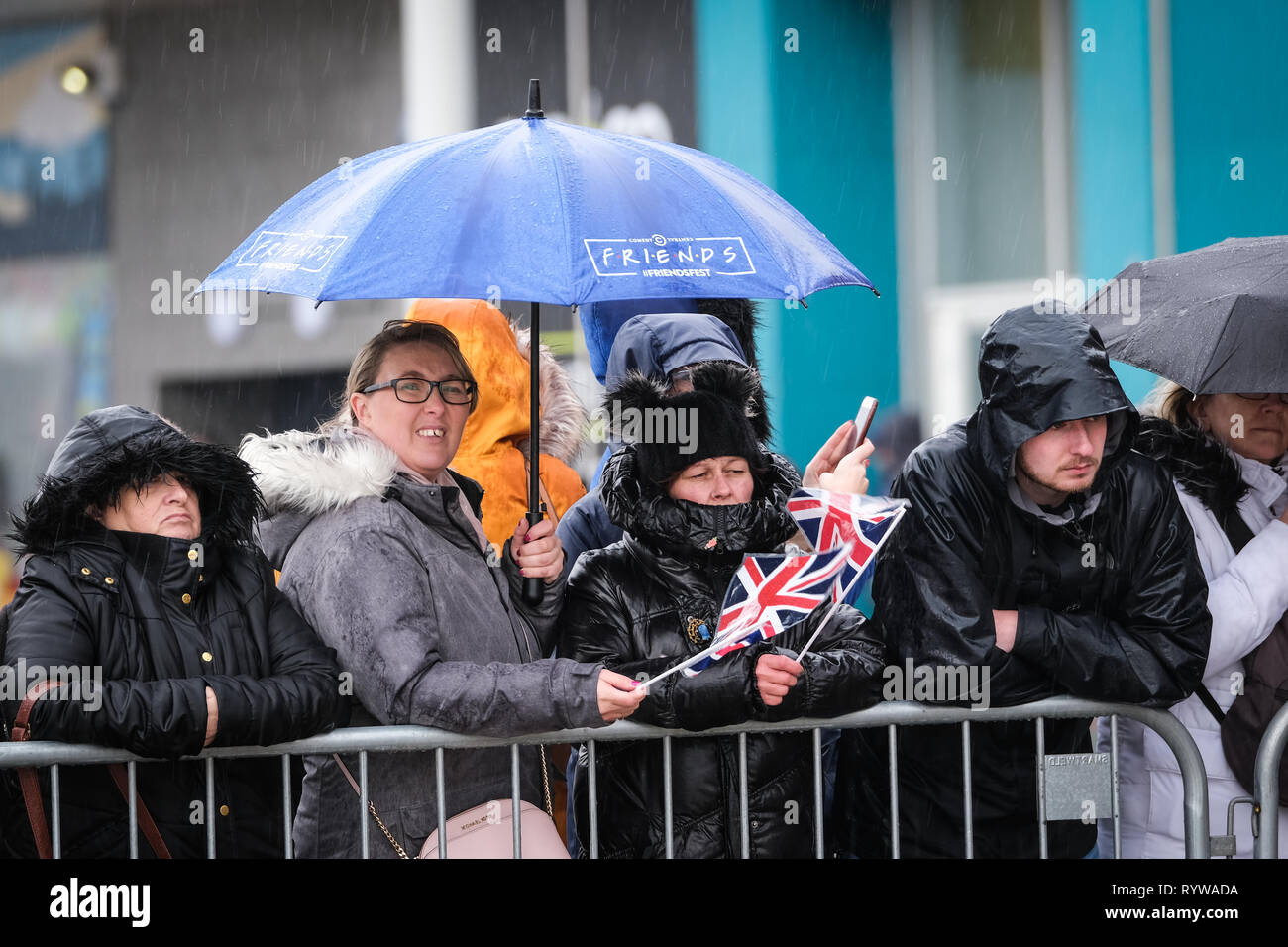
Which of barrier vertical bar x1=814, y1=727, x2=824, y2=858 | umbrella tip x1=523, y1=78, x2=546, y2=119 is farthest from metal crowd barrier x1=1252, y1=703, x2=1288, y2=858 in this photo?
umbrella tip x1=523, y1=78, x2=546, y2=119

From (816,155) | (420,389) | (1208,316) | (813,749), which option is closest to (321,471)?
(420,389)

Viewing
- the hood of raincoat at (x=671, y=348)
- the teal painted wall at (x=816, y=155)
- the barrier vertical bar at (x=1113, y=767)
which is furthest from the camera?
the teal painted wall at (x=816, y=155)

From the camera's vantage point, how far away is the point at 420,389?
4.09 m

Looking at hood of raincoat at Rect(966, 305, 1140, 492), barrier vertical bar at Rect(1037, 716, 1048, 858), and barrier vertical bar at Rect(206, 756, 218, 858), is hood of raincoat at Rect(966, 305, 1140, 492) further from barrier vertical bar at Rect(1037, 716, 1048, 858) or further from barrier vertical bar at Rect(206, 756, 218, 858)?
barrier vertical bar at Rect(206, 756, 218, 858)

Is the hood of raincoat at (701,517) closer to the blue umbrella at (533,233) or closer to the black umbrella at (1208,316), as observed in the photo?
the blue umbrella at (533,233)

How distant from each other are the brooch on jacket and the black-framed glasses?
2.79 ft

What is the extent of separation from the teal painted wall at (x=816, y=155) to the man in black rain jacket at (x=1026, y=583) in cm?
451

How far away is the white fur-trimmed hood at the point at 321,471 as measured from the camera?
12.8 ft

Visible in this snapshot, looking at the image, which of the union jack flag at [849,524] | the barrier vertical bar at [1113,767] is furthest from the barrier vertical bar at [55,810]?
the barrier vertical bar at [1113,767]

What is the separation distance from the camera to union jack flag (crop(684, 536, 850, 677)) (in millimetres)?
3666

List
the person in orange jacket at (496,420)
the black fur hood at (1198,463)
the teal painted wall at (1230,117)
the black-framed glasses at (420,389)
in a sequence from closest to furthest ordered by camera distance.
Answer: the black-framed glasses at (420,389) → the black fur hood at (1198,463) → the person in orange jacket at (496,420) → the teal painted wall at (1230,117)

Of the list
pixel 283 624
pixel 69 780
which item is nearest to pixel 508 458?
pixel 283 624

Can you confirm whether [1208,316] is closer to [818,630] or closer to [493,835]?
[818,630]

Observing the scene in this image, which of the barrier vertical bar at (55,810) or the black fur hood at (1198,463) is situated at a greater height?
the black fur hood at (1198,463)
